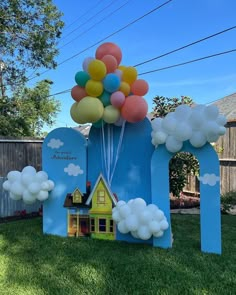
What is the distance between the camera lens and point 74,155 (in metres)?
5.21

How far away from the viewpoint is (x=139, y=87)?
15.3 feet

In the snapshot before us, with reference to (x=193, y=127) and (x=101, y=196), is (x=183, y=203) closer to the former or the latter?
(x=101, y=196)

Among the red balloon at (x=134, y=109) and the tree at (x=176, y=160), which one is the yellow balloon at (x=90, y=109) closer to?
the red balloon at (x=134, y=109)

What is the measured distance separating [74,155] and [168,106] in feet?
11.4

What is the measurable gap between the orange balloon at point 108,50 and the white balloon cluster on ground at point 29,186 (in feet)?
6.93

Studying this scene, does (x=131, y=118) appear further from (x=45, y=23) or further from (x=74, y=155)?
(x=45, y=23)

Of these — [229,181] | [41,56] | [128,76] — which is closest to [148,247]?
[128,76]

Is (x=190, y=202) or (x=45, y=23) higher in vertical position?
(x=45, y=23)

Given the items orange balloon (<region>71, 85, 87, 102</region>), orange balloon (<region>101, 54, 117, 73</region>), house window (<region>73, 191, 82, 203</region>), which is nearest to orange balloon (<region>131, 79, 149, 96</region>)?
orange balloon (<region>101, 54, 117, 73</region>)

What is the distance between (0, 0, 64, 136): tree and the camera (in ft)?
29.0

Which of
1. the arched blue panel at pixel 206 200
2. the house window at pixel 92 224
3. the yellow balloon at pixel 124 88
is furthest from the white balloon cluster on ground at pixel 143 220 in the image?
the yellow balloon at pixel 124 88

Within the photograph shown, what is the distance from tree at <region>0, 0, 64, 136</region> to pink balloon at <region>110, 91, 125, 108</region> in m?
5.63

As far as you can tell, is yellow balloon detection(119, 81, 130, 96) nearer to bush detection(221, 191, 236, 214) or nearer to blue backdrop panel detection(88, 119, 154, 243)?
blue backdrop panel detection(88, 119, 154, 243)

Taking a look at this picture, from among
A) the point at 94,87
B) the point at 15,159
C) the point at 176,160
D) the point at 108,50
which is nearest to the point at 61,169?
the point at 94,87
